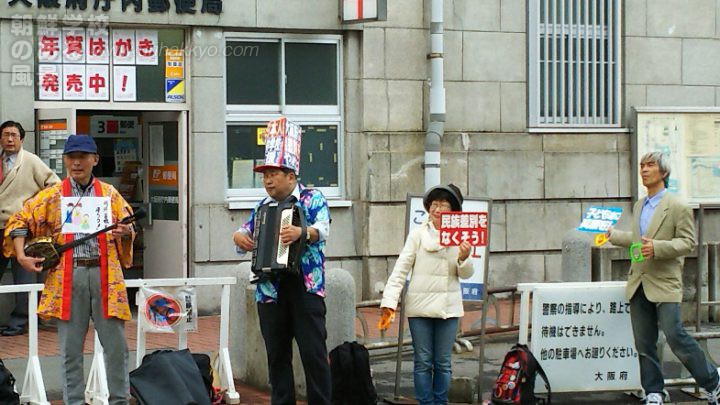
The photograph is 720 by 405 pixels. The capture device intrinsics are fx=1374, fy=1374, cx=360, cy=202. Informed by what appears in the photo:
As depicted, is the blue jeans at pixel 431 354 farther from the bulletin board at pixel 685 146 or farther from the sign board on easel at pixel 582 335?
the bulletin board at pixel 685 146

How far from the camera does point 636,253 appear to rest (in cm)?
1054

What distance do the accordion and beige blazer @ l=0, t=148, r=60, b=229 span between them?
16.4ft

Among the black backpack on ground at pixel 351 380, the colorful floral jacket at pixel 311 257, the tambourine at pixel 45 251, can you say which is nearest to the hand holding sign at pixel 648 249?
the black backpack on ground at pixel 351 380

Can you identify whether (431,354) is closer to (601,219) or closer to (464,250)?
(464,250)

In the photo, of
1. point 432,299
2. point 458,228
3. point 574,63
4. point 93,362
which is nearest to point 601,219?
point 458,228

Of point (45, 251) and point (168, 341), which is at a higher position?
point (45, 251)

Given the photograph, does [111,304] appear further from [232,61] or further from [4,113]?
[232,61]

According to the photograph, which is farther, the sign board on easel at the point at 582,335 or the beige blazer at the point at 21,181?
the beige blazer at the point at 21,181

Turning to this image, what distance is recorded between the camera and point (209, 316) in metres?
15.4

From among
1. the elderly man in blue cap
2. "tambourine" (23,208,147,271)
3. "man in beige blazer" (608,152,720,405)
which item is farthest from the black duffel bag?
"man in beige blazer" (608,152,720,405)

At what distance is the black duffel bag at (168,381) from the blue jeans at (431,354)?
157 cm

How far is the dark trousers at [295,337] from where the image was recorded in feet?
30.8

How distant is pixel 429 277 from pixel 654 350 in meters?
1.94

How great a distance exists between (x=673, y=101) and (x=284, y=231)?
1017 cm
